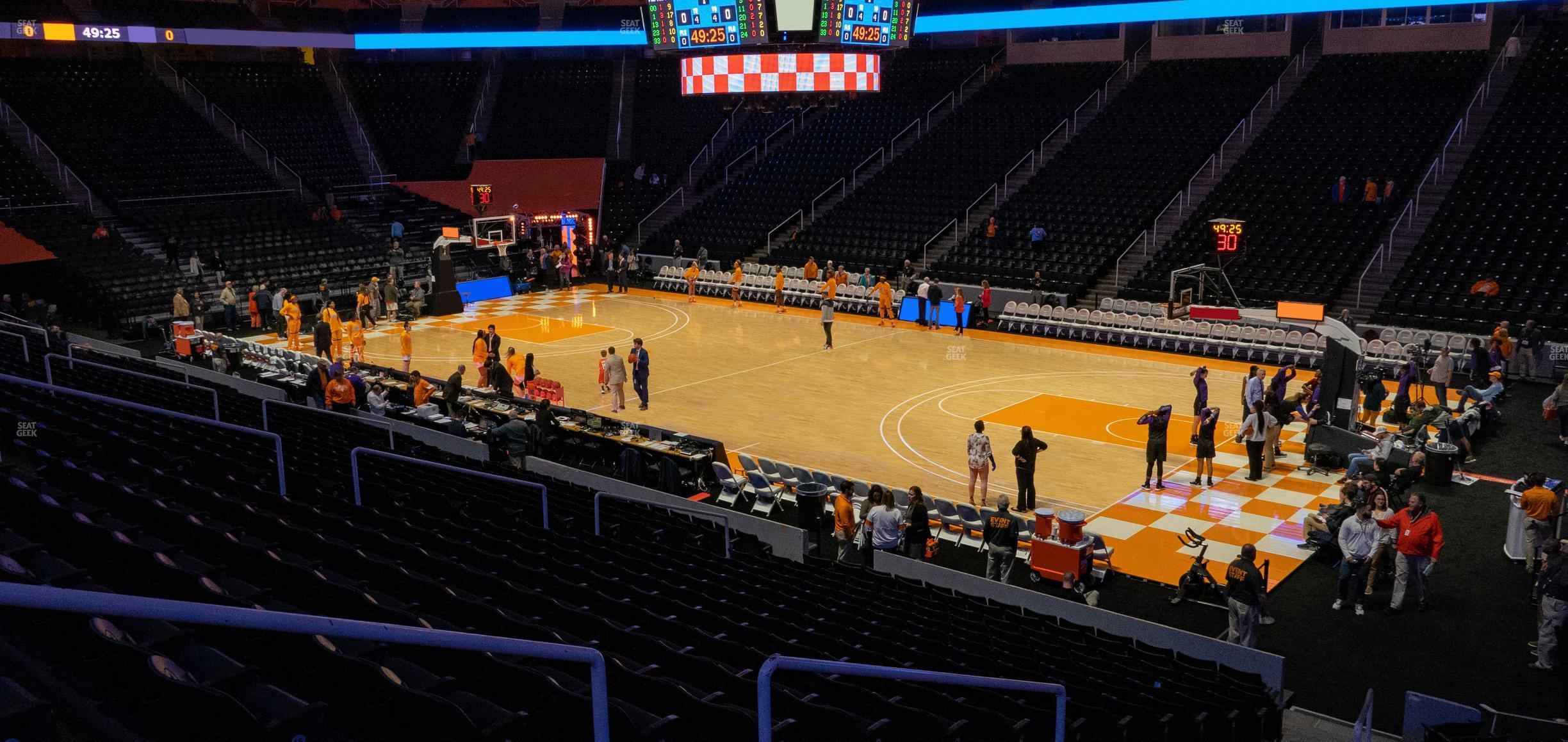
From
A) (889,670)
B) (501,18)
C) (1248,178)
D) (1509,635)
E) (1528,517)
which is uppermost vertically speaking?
(501,18)

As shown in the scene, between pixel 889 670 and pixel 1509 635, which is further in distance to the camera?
pixel 1509 635

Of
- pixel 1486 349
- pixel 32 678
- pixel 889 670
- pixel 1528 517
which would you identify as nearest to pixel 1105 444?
pixel 1528 517

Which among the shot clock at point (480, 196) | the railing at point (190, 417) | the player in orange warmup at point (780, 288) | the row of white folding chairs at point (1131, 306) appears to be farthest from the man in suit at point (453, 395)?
the shot clock at point (480, 196)

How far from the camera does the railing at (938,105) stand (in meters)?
42.7

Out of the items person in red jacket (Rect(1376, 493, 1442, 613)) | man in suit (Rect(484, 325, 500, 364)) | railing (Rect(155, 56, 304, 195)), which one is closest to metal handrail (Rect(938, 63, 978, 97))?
railing (Rect(155, 56, 304, 195))

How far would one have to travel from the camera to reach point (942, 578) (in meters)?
12.6

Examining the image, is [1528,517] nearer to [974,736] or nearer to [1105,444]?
[1105,444]

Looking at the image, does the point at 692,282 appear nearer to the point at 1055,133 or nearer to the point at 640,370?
the point at 1055,133

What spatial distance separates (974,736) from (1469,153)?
102 ft

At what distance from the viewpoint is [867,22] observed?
23.4m

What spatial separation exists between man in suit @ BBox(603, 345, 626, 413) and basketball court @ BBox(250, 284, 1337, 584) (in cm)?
23

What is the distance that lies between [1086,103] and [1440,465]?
25.5 m

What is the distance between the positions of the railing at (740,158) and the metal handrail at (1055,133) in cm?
1143

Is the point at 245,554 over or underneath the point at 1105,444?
over
